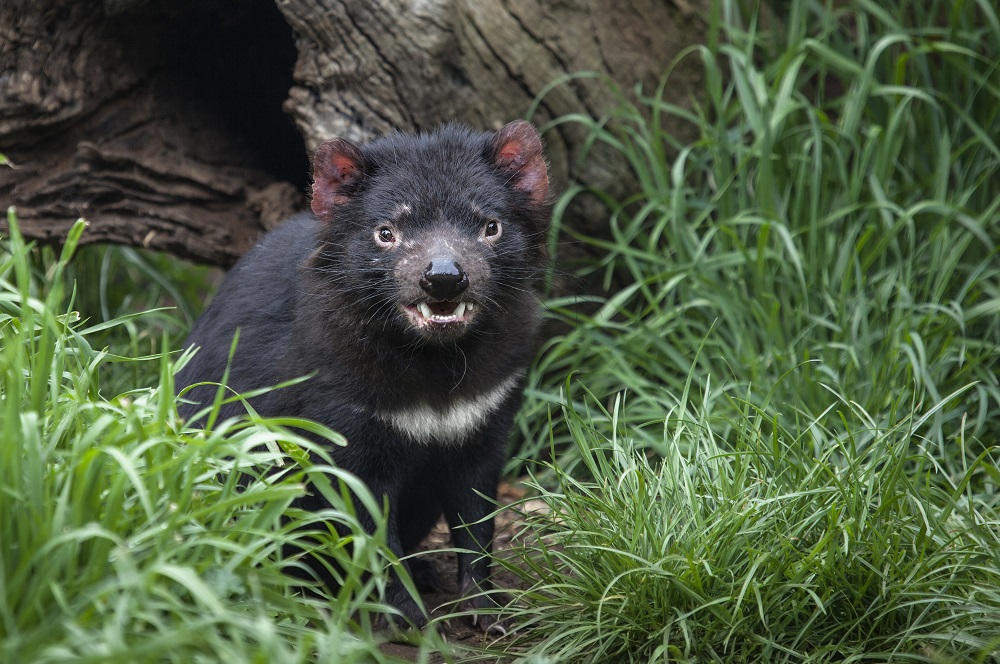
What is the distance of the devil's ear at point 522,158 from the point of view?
3.06 metres

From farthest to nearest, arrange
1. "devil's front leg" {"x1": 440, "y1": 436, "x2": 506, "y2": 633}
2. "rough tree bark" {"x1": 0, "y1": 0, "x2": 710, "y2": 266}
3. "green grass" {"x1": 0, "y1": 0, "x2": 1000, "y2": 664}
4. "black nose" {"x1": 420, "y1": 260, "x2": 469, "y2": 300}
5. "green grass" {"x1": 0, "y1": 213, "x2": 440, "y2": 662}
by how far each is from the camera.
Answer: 1. "rough tree bark" {"x1": 0, "y1": 0, "x2": 710, "y2": 266}
2. "devil's front leg" {"x1": 440, "y1": 436, "x2": 506, "y2": 633}
3. "black nose" {"x1": 420, "y1": 260, "x2": 469, "y2": 300}
4. "green grass" {"x1": 0, "y1": 0, "x2": 1000, "y2": 664}
5. "green grass" {"x1": 0, "y1": 213, "x2": 440, "y2": 662}

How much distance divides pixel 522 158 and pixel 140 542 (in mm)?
1636

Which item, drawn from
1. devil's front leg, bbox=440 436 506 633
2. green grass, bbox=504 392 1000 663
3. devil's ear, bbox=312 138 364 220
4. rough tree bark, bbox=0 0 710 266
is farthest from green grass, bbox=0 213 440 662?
rough tree bark, bbox=0 0 710 266

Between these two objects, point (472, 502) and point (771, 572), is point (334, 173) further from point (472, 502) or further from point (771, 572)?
point (771, 572)

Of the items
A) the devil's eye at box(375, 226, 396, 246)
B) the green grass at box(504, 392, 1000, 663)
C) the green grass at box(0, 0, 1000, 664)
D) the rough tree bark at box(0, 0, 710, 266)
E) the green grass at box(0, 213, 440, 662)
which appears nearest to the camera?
the green grass at box(0, 213, 440, 662)

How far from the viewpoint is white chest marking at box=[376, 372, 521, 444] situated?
2896 millimetres

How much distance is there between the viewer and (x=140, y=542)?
6.30 ft

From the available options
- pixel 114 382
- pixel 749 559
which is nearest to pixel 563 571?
pixel 749 559

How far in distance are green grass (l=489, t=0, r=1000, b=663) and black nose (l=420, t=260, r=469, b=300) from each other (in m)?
0.50

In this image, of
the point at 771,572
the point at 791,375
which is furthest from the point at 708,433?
the point at 791,375

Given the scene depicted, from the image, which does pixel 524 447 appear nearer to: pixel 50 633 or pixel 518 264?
pixel 518 264

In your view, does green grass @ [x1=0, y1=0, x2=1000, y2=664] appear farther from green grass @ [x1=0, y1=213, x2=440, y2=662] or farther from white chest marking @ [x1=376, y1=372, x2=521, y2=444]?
white chest marking @ [x1=376, y1=372, x2=521, y2=444]

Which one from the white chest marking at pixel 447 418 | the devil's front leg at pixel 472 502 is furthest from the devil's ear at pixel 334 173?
the devil's front leg at pixel 472 502

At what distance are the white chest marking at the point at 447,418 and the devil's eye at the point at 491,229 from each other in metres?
0.43
